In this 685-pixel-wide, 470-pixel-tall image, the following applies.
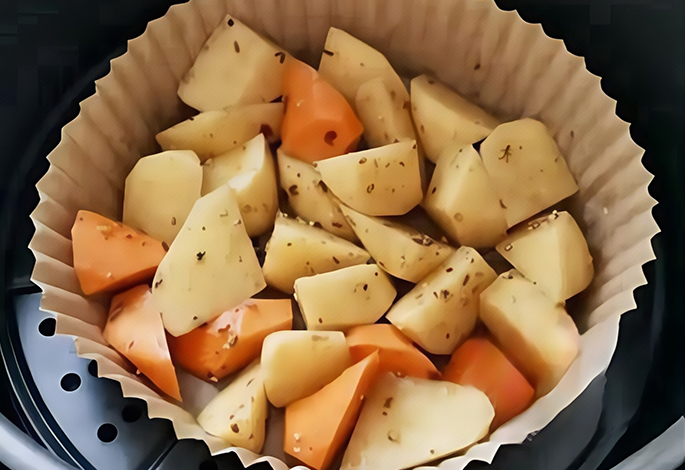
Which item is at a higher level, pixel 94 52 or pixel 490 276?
pixel 94 52

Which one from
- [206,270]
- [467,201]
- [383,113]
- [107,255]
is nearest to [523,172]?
[467,201]

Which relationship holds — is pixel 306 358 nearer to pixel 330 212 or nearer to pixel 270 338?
pixel 270 338

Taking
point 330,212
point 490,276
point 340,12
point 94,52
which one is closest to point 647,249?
point 490,276

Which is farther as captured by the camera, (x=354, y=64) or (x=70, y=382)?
(x=354, y=64)

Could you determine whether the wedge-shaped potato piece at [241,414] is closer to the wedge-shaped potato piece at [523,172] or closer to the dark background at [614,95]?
the dark background at [614,95]

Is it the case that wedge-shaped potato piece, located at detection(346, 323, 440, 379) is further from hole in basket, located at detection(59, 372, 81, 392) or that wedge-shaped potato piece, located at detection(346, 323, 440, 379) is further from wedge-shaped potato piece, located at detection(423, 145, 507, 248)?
hole in basket, located at detection(59, 372, 81, 392)

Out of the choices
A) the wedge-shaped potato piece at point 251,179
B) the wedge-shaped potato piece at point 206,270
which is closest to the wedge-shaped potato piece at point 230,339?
the wedge-shaped potato piece at point 206,270

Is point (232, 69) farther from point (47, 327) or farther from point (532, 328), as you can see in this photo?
point (532, 328)
